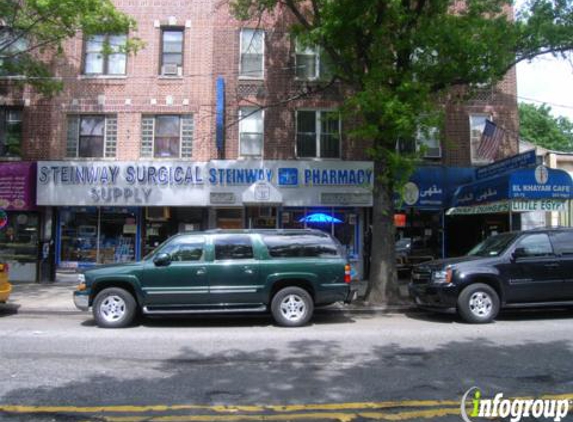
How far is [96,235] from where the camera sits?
57.5 feet

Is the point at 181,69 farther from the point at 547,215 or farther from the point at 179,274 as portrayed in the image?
the point at 547,215

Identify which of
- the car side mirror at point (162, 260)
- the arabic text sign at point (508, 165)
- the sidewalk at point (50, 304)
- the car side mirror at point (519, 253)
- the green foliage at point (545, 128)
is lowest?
the sidewalk at point (50, 304)

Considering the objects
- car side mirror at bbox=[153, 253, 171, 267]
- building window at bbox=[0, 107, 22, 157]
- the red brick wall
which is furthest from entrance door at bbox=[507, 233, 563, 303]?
building window at bbox=[0, 107, 22, 157]

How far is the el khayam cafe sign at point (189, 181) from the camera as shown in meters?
16.6

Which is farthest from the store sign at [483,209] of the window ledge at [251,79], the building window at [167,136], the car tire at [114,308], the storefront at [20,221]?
the storefront at [20,221]

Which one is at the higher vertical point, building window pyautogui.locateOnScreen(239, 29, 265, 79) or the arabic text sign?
building window pyautogui.locateOnScreen(239, 29, 265, 79)

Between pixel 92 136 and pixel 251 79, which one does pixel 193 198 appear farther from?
pixel 251 79

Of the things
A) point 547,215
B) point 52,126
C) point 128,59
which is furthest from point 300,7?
point 547,215

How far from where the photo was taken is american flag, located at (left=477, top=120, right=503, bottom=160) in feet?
55.4

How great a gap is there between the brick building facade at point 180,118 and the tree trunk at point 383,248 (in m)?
4.72

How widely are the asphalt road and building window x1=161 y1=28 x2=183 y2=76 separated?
10573mm

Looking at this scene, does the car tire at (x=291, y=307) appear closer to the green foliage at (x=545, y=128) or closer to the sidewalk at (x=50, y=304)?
the sidewalk at (x=50, y=304)

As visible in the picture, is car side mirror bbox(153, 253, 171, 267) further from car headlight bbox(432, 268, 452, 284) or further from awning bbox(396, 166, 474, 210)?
awning bbox(396, 166, 474, 210)

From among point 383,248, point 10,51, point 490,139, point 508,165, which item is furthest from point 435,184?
point 10,51
